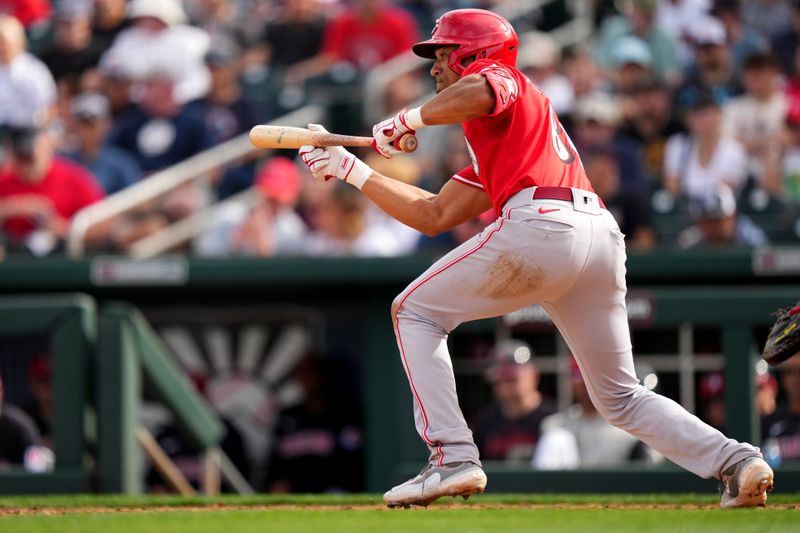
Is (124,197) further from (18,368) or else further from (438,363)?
(438,363)

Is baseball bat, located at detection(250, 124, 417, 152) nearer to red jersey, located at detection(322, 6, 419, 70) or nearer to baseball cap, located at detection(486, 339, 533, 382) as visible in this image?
baseball cap, located at detection(486, 339, 533, 382)

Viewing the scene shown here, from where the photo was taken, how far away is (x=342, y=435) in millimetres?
8578

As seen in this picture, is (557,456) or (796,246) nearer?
(557,456)

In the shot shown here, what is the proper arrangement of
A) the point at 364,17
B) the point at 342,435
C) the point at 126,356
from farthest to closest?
the point at 364,17 < the point at 342,435 < the point at 126,356

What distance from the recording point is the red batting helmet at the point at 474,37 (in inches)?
192

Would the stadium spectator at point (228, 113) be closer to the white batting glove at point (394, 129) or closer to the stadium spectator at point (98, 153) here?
the stadium spectator at point (98, 153)

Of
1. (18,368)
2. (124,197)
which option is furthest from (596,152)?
(18,368)

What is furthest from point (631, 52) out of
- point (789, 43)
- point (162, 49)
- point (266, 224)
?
point (162, 49)

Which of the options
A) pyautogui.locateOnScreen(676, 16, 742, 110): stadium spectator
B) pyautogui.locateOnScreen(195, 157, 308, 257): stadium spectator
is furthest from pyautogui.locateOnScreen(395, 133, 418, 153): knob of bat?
pyautogui.locateOnScreen(676, 16, 742, 110): stadium spectator

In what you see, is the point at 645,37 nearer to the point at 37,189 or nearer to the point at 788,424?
the point at 37,189

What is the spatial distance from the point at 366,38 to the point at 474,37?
261 inches

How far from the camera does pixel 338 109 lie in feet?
35.6

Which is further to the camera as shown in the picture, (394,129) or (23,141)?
(23,141)

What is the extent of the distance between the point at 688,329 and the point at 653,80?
3675 mm
